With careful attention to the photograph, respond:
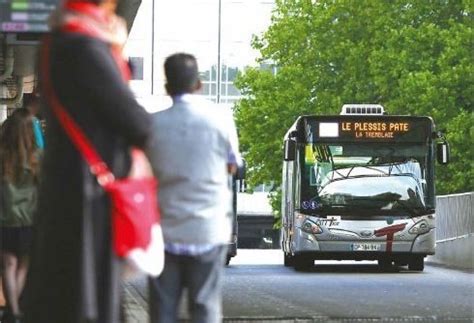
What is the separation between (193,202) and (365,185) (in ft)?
69.6

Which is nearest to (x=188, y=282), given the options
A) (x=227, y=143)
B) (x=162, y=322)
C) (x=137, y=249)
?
(x=162, y=322)

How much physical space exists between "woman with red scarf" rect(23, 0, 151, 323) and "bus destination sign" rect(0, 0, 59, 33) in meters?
8.07

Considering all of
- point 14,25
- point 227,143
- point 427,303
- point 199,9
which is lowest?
point 427,303

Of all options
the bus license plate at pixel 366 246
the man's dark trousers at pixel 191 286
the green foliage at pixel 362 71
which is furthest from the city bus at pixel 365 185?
the man's dark trousers at pixel 191 286

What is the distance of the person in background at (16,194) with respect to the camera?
10992 mm

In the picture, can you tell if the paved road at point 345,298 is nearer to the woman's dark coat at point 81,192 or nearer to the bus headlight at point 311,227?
the bus headlight at point 311,227

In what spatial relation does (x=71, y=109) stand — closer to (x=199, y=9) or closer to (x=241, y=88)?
(x=241, y=88)

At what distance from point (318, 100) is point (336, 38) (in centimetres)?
235

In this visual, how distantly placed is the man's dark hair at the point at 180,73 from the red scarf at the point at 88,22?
1.55 m

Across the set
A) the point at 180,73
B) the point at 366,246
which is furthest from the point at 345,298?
the point at 180,73

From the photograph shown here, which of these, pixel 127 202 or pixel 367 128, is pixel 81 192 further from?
pixel 367 128

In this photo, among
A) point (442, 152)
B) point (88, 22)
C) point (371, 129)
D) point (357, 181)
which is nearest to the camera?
point (88, 22)

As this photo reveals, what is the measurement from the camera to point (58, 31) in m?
5.84

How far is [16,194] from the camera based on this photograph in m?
11.0
